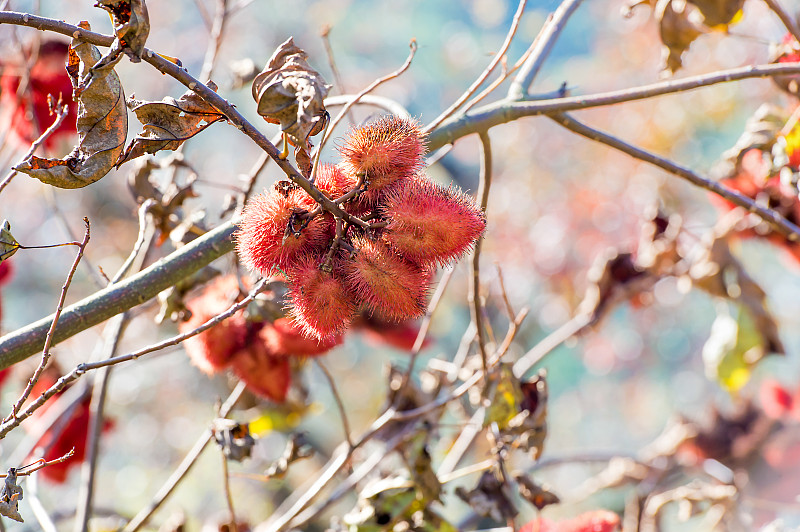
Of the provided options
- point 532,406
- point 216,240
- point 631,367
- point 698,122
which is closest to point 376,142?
point 216,240

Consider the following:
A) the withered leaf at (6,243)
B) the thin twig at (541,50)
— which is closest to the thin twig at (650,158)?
the thin twig at (541,50)

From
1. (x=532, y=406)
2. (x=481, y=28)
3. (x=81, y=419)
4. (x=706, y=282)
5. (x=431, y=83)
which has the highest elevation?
(x=481, y=28)

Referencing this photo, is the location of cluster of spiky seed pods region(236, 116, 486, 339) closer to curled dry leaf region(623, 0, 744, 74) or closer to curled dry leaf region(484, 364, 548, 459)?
curled dry leaf region(484, 364, 548, 459)

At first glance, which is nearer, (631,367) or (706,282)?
(706,282)

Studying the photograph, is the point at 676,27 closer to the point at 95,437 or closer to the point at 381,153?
the point at 381,153

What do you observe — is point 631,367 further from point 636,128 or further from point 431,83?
point 431,83

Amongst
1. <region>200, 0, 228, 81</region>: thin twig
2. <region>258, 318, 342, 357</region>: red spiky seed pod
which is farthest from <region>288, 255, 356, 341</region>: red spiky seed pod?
<region>200, 0, 228, 81</region>: thin twig
